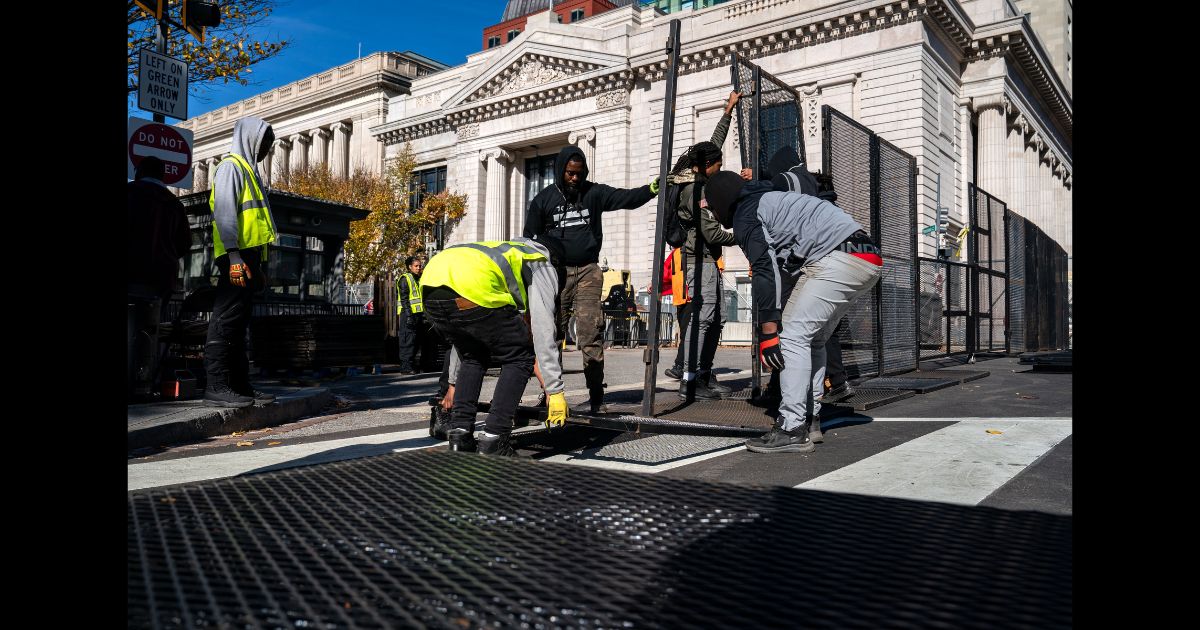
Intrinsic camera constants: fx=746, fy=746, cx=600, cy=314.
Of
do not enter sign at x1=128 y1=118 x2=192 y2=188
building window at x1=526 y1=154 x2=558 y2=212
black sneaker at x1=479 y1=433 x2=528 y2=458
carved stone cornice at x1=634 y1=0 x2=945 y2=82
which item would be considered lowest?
black sneaker at x1=479 y1=433 x2=528 y2=458

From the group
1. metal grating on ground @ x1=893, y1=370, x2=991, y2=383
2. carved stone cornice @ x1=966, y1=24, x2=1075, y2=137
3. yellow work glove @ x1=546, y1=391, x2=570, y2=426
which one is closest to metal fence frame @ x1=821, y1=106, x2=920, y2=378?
metal grating on ground @ x1=893, y1=370, x2=991, y2=383

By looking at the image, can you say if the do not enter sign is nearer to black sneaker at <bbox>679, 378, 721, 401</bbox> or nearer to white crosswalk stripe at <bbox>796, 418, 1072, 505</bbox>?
black sneaker at <bbox>679, 378, 721, 401</bbox>

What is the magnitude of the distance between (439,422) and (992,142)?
30.0m

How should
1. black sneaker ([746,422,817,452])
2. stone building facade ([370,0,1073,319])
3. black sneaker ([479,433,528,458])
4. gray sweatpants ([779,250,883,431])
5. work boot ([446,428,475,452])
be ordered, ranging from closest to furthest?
black sneaker ([479,433,528,458]) < work boot ([446,428,475,452]) < black sneaker ([746,422,817,452]) < gray sweatpants ([779,250,883,431]) < stone building facade ([370,0,1073,319])

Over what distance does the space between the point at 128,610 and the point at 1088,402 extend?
163cm

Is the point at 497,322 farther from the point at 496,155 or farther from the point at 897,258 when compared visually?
the point at 496,155

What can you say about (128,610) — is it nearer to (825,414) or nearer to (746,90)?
(825,414)

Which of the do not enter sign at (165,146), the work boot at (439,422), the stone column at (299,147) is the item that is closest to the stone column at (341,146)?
the stone column at (299,147)

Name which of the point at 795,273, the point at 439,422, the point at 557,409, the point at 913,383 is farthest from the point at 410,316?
the point at 557,409

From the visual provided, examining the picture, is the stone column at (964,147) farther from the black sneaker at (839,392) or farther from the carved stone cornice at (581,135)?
the black sneaker at (839,392)

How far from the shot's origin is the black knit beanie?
194 inches

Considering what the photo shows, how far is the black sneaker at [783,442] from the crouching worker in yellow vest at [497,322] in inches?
45.5

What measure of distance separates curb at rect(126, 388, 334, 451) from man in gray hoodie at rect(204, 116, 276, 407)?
136 millimetres

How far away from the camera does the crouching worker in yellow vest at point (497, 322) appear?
410cm
